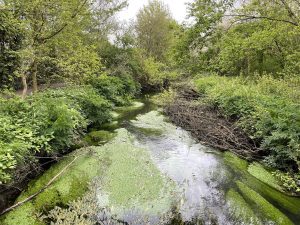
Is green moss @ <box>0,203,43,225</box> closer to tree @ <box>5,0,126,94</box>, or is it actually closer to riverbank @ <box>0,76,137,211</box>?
riverbank @ <box>0,76,137,211</box>

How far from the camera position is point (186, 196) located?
5625 mm

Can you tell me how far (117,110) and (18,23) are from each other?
289 inches

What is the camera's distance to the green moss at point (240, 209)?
4957 mm

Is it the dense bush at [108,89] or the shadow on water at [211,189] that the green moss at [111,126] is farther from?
the dense bush at [108,89]

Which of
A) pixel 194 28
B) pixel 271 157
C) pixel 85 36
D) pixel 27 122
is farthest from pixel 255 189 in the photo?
pixel 85 36

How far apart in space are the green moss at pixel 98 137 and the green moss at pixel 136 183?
2.83 ft

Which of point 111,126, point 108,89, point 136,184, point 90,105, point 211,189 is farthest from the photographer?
point 108,89

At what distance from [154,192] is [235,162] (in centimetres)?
310

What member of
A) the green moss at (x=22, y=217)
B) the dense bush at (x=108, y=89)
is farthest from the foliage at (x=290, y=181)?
the dense bush at (x=108, y=89)

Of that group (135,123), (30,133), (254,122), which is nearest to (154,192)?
(30,133)

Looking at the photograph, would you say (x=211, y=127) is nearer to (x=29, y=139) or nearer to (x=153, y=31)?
(x=29, y=139)

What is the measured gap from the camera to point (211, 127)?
395 inches

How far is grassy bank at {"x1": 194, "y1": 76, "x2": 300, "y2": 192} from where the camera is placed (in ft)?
22.0

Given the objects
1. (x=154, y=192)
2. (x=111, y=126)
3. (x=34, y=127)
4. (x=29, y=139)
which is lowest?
(x=154, y=192)
